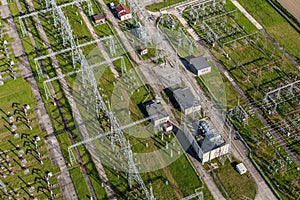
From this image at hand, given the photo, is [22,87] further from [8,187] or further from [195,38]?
[195,38]

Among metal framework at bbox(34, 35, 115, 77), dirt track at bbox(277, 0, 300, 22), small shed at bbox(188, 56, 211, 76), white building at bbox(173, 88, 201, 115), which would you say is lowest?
white building at bbox(173, 88, 201, 115)

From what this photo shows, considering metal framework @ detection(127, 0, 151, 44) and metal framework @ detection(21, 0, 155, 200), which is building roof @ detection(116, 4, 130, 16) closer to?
metal framework @ detection(127, 0, 151, 44)

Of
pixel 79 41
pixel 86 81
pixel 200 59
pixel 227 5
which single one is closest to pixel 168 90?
pixel 200 59

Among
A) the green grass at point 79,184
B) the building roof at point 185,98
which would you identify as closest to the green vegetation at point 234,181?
the building roof at point 185,98

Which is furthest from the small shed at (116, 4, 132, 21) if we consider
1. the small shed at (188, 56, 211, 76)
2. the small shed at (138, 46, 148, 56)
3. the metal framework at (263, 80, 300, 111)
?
the metal framework at (263, 80, 300, 111)

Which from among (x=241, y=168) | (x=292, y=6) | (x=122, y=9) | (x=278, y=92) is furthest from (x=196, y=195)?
(x=292, y=6)
